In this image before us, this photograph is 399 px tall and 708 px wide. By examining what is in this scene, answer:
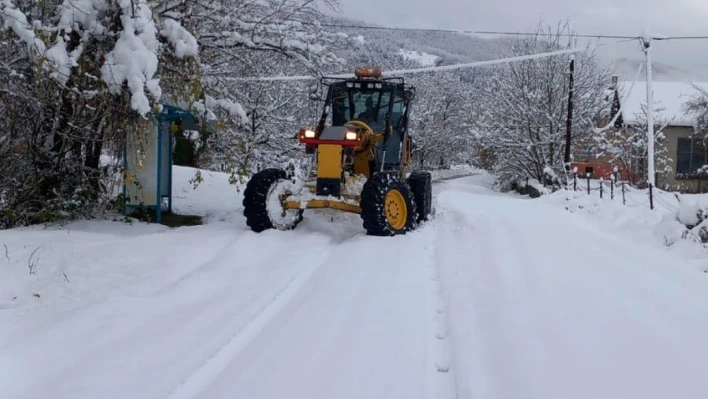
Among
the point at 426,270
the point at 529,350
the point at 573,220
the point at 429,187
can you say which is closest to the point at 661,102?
the point at 573,220

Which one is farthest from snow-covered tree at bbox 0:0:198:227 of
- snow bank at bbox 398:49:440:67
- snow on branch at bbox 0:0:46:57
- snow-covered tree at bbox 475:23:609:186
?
snow bank at bbox 398:49:440:67

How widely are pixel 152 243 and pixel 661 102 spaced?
33.2 m

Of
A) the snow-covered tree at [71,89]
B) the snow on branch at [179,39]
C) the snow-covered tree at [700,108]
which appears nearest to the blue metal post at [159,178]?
the snow-covered tree at [71,89]

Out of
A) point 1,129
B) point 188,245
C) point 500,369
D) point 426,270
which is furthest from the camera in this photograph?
point 1,129

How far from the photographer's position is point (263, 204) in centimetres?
938

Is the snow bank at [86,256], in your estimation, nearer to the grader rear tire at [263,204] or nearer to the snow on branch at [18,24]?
the grader rear tire at [263,204]

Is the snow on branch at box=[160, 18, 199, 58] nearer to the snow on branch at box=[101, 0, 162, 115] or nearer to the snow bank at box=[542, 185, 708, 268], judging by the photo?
the snow on branch at box=[101, 0, 162, 115]

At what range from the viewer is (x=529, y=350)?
4312mm

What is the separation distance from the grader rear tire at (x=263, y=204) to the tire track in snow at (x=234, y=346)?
2956 millimetres

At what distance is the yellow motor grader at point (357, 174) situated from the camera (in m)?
9.38

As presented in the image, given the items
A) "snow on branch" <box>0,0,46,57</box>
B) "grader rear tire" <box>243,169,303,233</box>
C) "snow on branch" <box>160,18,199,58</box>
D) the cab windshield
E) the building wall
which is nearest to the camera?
"snow on branch" <box>0,0,46,57</box>

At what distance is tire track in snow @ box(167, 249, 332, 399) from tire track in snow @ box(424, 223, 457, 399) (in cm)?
126

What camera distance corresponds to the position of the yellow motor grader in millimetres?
9375

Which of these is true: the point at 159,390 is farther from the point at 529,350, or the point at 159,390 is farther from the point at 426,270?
the point at 426,270
